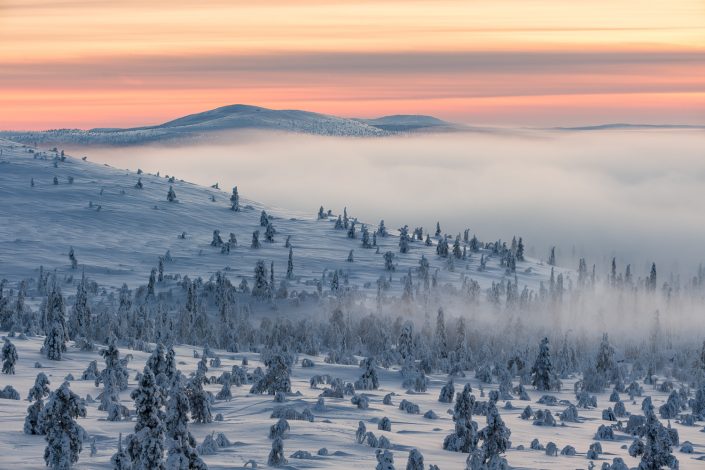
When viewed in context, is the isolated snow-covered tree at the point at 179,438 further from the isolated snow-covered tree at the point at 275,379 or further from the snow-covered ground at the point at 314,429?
the isolated snow-covered tree at the point at 275,379

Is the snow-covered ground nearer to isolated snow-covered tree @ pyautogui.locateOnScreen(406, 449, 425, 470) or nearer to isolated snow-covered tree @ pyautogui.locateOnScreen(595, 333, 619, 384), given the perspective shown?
isolated snow-covered tree @ pyautogui.locateOnScreen(406, 449, 425, 470)

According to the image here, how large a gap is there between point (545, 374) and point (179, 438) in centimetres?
6530

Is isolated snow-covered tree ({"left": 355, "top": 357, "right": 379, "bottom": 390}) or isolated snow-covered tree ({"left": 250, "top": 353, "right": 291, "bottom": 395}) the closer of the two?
isolated snow-covered tree ({"left": 250, "top": 353, "right": 291, "bottom": 395})

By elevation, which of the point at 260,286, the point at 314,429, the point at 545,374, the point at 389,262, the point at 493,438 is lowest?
the point at 545,374

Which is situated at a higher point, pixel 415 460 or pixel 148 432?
pixel 148 432

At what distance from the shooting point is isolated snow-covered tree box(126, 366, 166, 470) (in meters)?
53.5

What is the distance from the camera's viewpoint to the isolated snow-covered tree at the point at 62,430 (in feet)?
189

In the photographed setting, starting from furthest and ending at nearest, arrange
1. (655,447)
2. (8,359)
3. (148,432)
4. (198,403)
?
1. (8,359)
2. (198,403)
3. (655,447)
4. (148,432)

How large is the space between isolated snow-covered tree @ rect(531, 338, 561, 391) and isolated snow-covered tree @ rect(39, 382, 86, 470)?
217 ft

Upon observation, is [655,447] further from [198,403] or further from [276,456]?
[198,403]

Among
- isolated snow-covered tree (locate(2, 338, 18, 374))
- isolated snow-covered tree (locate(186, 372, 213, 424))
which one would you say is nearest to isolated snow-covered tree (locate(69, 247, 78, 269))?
isolated snow-covered tree (locate(2, 338, 18, 374))

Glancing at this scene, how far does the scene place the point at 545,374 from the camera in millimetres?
116500

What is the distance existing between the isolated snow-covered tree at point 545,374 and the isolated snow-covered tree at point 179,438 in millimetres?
60527

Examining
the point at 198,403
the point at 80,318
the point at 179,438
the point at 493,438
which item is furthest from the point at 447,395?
the point at 80,318
